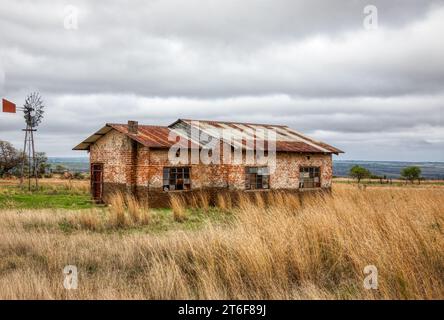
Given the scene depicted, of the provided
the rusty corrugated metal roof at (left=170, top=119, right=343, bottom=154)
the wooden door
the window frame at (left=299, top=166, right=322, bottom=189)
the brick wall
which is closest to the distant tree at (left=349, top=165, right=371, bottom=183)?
the rusty corrugated metal roof at (left=170, top=119, right=343, bottom=154)

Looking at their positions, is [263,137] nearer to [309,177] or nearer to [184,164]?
[309,177]

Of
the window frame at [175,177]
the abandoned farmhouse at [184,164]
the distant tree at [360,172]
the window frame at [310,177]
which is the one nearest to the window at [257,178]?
the abandoned farmhouse at [184,164]

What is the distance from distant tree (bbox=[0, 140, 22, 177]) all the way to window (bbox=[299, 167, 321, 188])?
3734 cm

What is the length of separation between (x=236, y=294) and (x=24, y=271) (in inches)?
133

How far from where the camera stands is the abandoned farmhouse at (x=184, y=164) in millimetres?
18484

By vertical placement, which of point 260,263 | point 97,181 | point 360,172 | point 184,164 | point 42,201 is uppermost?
point 184,164

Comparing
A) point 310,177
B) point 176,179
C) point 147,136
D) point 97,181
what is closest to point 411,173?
point 310,177

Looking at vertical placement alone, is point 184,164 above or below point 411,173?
above

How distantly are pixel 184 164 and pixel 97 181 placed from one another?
4940 millimetres

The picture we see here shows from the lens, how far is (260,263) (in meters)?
5.50

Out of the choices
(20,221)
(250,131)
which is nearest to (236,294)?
(20,221)

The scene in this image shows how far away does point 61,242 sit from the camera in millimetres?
8375

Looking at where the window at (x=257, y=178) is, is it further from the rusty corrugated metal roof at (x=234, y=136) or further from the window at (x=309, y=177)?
the window at (x=309, y=177)

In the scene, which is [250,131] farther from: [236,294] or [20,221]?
[236,294]
